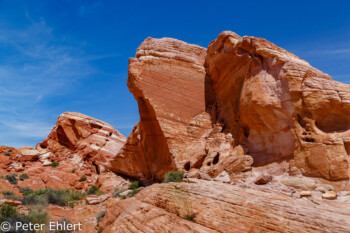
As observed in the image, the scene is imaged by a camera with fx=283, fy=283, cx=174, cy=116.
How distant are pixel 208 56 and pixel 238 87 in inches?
134

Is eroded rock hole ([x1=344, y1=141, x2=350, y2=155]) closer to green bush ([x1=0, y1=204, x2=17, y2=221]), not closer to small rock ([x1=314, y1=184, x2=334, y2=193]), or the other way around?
small rock ([x1=314, y1=184, x2=334, y2=193])

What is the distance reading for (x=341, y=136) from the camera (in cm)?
1048

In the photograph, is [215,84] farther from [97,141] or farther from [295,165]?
[97,141]

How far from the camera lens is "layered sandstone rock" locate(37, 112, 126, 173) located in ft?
101

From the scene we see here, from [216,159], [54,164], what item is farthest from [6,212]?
[54,164]

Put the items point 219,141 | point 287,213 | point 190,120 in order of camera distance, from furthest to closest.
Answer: point 190,120 < point 219,141 < point 287,213

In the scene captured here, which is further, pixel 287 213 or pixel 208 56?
pixel 208 56

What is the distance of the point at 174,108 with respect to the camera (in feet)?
51.0

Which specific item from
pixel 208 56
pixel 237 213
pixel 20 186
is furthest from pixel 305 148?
pixel 20 186

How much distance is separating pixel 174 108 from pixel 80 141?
2017cm

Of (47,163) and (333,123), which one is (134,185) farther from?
(47,163)

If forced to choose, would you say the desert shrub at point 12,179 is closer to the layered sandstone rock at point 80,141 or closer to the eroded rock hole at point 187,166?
the layered sandstone rock at point 80,141

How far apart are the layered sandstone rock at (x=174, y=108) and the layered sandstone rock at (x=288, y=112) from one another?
1447 millimetres

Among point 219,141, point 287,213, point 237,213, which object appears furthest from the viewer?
point 219,141
